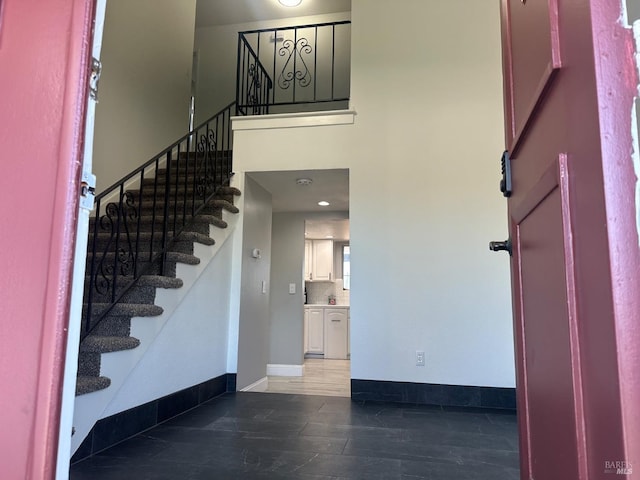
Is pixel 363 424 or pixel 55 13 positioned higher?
pixel 55 13

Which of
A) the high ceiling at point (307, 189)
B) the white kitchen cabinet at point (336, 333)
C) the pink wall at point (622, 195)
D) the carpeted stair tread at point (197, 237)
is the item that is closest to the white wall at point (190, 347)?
the carpeted stair tread at point (197, 237)

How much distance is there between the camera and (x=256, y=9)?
5.67 metres

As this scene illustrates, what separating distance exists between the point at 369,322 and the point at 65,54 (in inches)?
123

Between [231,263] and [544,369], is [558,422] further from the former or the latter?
[231,263]

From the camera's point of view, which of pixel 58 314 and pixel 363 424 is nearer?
pixel 58 314

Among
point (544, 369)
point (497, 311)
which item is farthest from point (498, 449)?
point (544, 369)

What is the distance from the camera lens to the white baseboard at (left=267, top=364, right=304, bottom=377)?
559 centimetres

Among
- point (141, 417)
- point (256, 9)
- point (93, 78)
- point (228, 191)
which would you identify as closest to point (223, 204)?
point (228, 191)

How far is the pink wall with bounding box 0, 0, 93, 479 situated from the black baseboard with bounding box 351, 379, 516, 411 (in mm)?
3091

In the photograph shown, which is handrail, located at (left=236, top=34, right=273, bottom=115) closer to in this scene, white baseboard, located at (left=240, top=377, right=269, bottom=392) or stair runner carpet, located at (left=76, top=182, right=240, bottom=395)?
stair runner carpet, located at (left=76, top=182, right=240, bottom=395)

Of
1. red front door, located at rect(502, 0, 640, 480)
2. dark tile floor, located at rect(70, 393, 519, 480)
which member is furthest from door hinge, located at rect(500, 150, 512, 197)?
dark tile floor, located at rect(70, 393, 519, 480)

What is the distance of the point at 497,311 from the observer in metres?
3.37

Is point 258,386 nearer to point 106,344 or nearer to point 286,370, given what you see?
point 286,370

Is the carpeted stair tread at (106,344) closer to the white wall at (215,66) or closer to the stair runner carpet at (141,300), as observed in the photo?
the stair runner carpet at (141,300)
